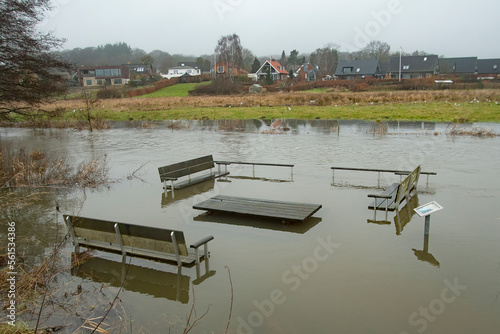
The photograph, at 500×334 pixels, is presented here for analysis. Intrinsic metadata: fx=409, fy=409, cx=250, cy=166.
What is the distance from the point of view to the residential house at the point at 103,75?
9950 centimetres

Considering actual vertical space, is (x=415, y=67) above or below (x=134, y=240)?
above

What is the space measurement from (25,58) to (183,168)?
7733mm

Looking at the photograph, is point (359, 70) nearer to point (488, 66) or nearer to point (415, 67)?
point (415, 67)

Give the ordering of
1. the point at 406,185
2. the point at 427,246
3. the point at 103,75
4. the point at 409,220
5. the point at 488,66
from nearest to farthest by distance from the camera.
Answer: the point at 427,246 < the point at 409,220 < the point at 406,185 < the point at 488,66 < the point at 103,75

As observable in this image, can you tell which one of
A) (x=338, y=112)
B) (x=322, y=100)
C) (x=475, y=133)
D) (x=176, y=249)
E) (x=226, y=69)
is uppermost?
(x=226, y=69)

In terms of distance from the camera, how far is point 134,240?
6.80m

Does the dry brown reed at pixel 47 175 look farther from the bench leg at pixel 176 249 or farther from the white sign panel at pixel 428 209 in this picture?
the white sign panel at pixel 428 209

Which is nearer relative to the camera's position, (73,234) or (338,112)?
(73,234)

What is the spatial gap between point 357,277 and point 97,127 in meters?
28.2

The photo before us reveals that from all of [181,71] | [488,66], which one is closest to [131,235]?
[488,66]

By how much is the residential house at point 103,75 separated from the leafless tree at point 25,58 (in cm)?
8753

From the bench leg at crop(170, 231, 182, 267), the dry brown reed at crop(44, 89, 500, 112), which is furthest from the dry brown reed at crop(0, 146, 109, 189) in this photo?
the dry brown reed at crop(44, 89, 500, 112)

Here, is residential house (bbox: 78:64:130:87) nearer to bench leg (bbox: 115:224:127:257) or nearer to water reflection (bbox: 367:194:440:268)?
water reflection (bbox: 367:194:440:268)

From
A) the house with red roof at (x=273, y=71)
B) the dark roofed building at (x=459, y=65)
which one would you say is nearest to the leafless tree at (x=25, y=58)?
the house with red roof at (x=273, y=71)
